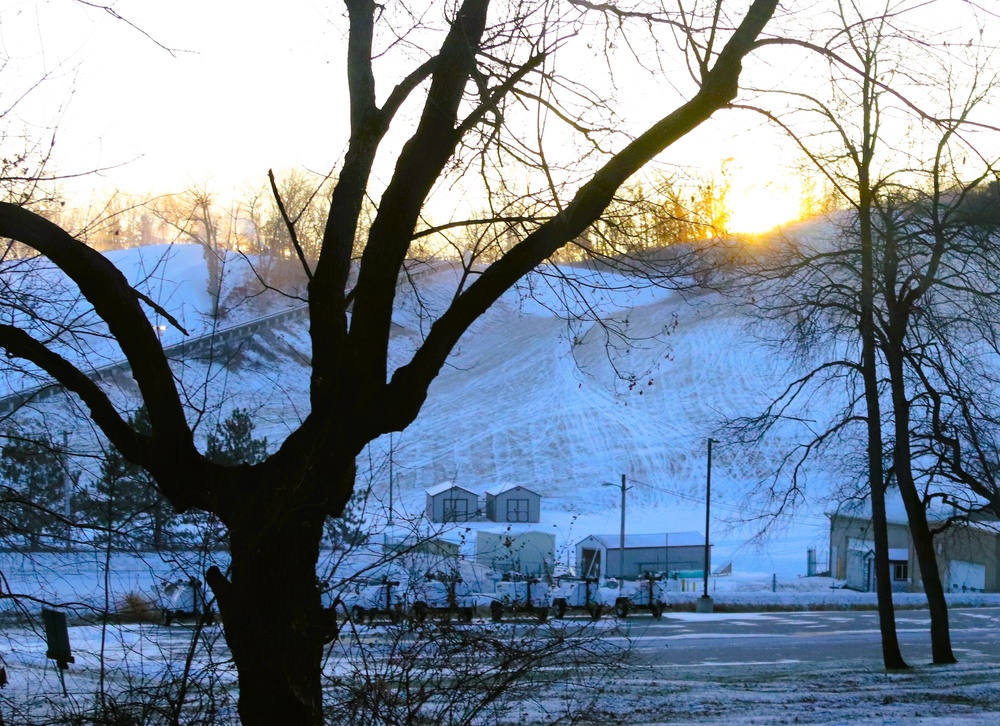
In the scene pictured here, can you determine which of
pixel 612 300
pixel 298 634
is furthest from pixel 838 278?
pixel 298 634

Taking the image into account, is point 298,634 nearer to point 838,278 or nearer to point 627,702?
point 627,702

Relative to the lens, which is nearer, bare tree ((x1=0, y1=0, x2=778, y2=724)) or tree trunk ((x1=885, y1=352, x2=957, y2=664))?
bare tree ((x1=0, y1=0, x2=778, y2=724))

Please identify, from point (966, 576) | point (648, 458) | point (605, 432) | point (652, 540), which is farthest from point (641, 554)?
point (605, 432)

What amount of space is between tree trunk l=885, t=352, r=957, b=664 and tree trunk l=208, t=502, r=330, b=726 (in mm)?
13328

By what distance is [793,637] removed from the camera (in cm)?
2598

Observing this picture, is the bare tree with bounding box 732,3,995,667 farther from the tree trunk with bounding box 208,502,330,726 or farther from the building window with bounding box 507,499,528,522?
the building window with bounding box 507,499,528,522

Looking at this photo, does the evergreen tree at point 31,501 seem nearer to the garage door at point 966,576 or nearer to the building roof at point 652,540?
the building roof at point 652,540

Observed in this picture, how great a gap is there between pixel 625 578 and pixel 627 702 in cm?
3471

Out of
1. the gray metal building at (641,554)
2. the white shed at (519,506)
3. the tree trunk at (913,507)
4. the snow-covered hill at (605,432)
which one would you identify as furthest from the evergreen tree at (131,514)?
the white shed at (519,506)

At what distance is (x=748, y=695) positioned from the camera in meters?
12.5

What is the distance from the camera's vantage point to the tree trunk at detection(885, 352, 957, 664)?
635 inches

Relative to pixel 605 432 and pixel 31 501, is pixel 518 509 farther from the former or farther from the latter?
pixel 31 501

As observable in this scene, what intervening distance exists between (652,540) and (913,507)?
102 feet

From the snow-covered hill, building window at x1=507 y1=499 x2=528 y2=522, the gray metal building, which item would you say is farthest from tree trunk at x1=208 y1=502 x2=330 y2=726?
building window at x1=507 y1=499 x2=528 y2=522
